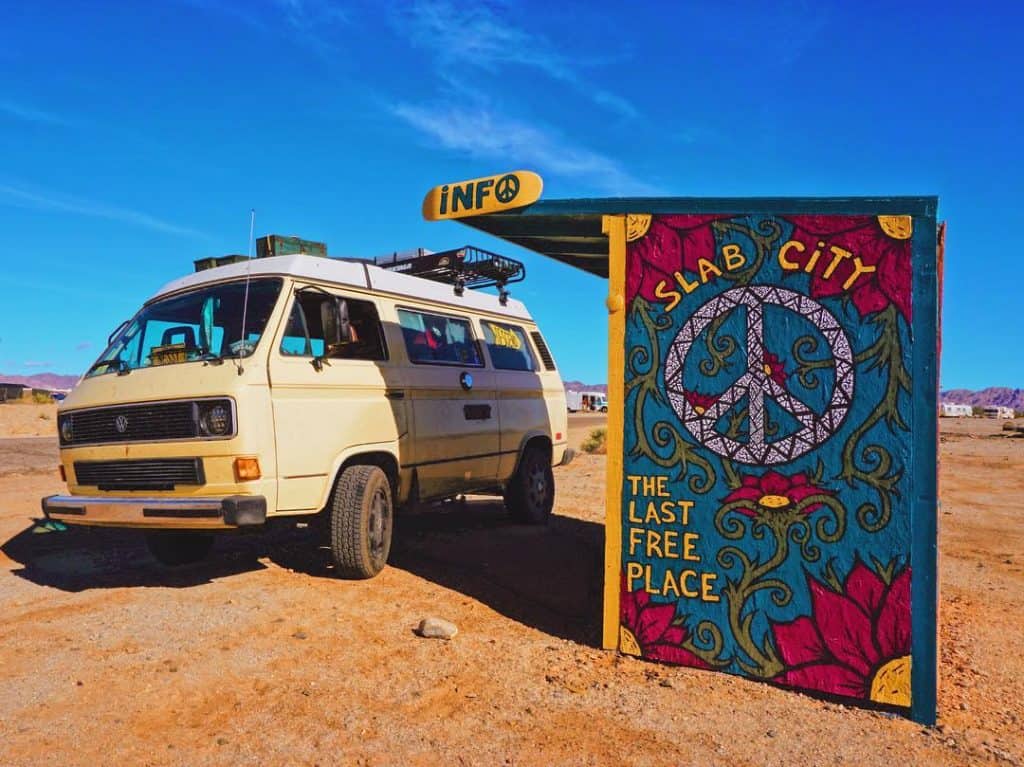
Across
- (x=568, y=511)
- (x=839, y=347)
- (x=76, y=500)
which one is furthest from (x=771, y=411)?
(x=568, y=511)

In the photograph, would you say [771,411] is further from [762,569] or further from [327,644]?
[327,644]

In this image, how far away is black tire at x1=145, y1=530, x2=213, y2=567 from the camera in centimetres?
621

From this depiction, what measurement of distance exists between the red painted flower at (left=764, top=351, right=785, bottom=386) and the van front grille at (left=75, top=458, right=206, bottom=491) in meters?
3.62

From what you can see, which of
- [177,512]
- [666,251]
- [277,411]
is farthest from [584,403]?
[666,251]

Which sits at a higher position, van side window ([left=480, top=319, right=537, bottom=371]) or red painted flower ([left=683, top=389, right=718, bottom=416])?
van side window ([left=480, top=319, right=537, bottom=371])

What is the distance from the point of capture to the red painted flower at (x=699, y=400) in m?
3.97

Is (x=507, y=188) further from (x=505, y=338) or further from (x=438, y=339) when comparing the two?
(x=505, y=338)

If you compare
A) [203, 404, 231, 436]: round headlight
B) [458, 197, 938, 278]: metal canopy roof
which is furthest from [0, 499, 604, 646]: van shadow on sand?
[458, 197, 938, 278]: metal canopy roof

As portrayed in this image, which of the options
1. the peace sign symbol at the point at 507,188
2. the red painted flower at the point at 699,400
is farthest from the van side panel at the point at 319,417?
the red painted flower at the point at 699,400

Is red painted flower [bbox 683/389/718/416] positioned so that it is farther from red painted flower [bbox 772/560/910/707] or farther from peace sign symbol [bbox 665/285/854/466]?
red painted flower [bbox 772/560/910/707]

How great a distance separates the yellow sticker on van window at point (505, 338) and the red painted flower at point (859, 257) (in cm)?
443

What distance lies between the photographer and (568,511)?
9.47 metres

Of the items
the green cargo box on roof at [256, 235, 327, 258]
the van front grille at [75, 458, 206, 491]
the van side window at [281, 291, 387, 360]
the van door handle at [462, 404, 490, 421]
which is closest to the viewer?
the van front grille at [75, 458, 206, 491]

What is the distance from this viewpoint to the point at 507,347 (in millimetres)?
8148
